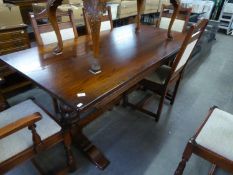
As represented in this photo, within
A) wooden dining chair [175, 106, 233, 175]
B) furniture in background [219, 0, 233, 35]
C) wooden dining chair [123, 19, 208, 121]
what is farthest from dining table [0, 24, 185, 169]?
furniture in background [219, 0, 233, 35]

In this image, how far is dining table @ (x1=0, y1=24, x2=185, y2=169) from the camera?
102cm

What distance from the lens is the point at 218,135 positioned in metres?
1.13

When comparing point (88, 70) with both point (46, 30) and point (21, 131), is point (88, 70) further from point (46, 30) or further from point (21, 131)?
Answer: point (46, 30)

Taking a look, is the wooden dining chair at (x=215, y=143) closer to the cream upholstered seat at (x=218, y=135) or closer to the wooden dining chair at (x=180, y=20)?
the cream upholstered seat at (x=218, y=135)

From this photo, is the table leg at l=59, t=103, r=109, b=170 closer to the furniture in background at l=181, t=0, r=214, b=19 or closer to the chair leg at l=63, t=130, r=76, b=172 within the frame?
the chair leg at l=63, t=130, r=76, b=172

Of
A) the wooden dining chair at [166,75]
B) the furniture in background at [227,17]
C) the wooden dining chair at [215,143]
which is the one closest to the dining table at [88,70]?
the wooden dining chair at [166,75]

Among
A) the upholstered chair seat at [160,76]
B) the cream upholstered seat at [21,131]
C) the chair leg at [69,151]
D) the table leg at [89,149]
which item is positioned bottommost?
the table leg at [89,149]

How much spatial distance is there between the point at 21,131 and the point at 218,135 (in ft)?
3.90

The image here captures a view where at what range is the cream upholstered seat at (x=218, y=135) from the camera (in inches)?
41.5

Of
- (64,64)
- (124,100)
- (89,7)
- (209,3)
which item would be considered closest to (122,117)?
(124,100)

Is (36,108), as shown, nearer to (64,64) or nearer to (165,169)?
(64,64)

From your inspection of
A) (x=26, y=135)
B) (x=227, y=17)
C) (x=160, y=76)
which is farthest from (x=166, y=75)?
(x=227, y=17)

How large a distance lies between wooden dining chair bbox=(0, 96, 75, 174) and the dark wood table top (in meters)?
0.22

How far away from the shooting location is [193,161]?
1.56 metres
